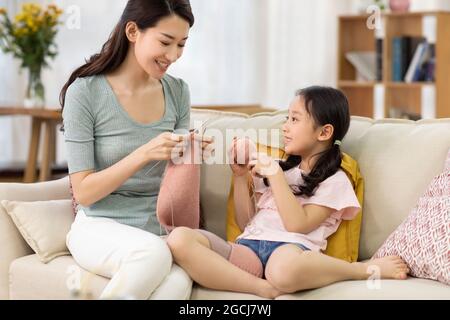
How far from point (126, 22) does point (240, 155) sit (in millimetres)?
471

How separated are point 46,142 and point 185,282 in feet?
7.35

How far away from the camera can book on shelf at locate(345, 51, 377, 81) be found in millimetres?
5090

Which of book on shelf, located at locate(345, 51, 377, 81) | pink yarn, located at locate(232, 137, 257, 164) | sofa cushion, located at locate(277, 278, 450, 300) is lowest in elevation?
sofa cushion, located at locate(277, 278, 450, 300)

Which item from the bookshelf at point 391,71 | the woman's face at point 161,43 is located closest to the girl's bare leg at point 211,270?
the woman's face at point 161,43

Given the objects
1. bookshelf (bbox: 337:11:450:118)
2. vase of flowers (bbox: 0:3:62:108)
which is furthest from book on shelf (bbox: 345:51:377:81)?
vase of flowers (bbox: 0:3:62:108)

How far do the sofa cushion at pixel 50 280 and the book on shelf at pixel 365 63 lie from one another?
10.9ft

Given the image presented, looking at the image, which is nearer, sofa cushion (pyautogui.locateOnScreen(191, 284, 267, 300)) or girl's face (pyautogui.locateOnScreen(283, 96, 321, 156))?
sofa cushion (pyautogui.locateOnScreen(191, 284, 267, 300))

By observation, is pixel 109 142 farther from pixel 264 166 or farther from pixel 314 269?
pixel 314 269

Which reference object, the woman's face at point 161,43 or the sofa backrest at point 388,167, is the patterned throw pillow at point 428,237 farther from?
the woman's face at point 161,43

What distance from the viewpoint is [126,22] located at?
7.05 ft

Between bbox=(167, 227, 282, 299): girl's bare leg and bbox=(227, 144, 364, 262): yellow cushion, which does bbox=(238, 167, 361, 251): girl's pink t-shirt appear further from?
bbox=(167, 227, 282, 299): girl's bare leg

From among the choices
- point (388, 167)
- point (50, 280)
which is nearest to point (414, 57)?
point (388, 167)

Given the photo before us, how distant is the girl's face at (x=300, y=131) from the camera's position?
2201mm

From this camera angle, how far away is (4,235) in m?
2.19
